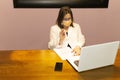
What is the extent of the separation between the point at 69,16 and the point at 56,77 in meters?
0.92

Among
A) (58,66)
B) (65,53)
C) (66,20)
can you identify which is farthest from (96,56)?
(66,20)

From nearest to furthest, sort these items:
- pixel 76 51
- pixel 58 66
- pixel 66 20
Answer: pixel 58 66, pixel 76 51, pixel 66 20

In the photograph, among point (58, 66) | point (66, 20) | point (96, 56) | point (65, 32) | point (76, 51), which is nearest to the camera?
point (96, 56)

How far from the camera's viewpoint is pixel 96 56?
1941mm

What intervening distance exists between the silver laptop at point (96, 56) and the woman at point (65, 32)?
58cm

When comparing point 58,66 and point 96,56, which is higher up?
point 96,56

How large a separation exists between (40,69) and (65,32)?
83 cm

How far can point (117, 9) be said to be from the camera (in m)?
3.44

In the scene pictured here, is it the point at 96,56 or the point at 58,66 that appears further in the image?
the point at 58,66

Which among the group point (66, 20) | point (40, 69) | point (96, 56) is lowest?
point (40, 69)

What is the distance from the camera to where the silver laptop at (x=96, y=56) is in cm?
188

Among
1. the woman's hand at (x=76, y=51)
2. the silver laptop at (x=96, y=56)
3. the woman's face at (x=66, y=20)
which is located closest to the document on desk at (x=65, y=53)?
the woman's hand at (x=76, y=51)

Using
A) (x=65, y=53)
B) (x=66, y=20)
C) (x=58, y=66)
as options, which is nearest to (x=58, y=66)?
(x=58, y=66)

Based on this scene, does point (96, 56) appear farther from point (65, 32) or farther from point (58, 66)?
point (65, 32)
